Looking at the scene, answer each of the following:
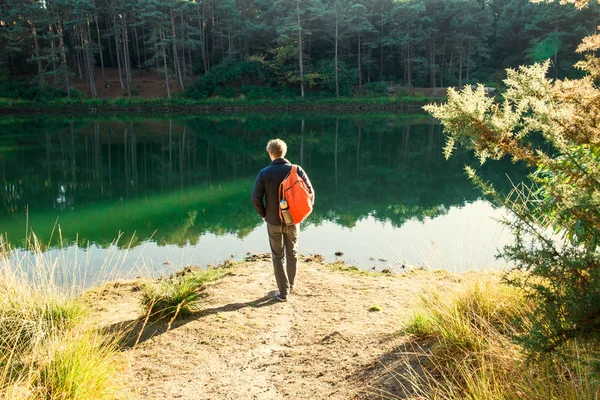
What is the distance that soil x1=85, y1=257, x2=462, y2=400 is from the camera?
12.0ft

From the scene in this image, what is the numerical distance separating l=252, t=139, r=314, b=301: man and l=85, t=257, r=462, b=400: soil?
0.42m

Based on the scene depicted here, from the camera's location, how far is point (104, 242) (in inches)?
354

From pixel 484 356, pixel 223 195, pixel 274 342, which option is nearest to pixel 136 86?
pixel 223 195

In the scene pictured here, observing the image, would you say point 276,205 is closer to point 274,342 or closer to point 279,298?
point 279,298

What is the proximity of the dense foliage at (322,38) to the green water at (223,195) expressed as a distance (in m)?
17.4

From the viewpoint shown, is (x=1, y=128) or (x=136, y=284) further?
(x=1, y=128)

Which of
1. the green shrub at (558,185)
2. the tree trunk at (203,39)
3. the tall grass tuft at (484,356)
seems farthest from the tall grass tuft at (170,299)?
the tree trunk at (203,39)

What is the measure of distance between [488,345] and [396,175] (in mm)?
13432

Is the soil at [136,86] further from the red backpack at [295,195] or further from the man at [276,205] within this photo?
the red backpack at [295,195]

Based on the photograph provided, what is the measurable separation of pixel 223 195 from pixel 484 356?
413 inches

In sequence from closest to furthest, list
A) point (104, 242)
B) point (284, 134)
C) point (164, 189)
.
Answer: point (104, 242) → point (164, 189) → point (284, 134)

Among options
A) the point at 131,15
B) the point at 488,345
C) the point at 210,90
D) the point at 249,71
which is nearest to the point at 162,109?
the point at 210,90

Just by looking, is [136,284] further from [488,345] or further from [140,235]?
[488,345]

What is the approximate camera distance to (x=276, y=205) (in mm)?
5426
